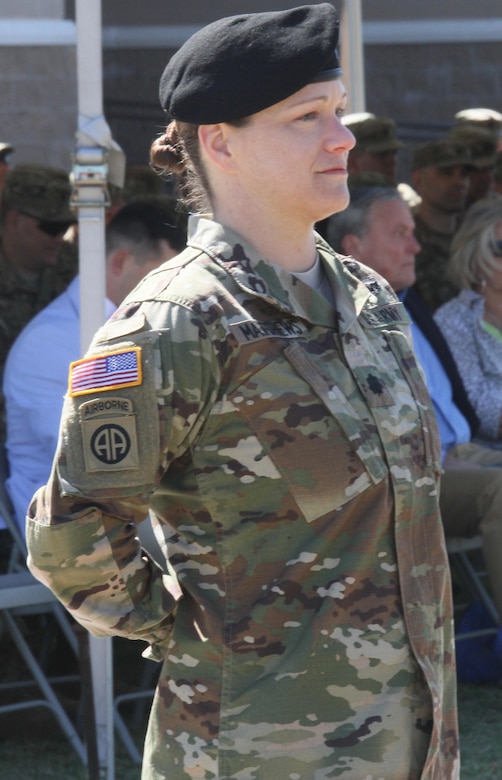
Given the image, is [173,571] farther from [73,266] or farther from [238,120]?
[73,266]

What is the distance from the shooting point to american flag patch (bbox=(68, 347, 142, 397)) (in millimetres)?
1532

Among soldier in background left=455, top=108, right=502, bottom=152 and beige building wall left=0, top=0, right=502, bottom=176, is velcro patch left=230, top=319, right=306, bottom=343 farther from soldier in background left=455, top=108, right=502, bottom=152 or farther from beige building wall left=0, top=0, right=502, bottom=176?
soldier in background left=455, top=108, right=502, bottom=152

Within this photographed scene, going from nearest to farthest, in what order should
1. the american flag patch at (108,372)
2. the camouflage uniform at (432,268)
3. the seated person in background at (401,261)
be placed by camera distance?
the american flag patch at (108,372)
the seated person in background at (401,261)
the camouflage uniform at (432,268)

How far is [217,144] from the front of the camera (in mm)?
1646

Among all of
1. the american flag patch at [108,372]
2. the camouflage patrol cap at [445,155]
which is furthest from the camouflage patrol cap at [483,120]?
the american flag patch at [108,372]

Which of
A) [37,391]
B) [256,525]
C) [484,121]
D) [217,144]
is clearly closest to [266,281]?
[217,144]

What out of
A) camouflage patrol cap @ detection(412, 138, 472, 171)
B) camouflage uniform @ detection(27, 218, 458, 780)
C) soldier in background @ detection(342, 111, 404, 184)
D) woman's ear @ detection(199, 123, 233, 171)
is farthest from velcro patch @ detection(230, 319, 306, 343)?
camouflage patrol cap @ detection(412, 138, 472, 171)

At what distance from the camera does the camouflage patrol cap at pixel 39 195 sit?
5449 mm

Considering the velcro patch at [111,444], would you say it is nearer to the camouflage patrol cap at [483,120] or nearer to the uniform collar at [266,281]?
the uniform collar at [266,281]

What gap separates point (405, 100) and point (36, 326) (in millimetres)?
6026

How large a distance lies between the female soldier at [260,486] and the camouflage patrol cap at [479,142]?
5162 mm

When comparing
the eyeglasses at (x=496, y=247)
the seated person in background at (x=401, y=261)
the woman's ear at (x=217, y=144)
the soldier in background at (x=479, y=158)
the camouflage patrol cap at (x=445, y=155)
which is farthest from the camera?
the soldier in background at (x=479, y=158)

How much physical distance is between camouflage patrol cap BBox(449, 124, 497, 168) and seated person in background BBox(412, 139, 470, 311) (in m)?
0.19

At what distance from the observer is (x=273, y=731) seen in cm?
155
